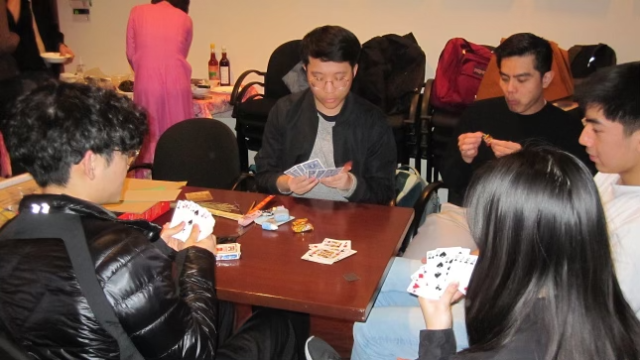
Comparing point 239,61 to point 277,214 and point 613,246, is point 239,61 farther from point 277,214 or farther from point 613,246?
point 613,246

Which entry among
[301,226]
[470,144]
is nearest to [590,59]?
[470,144]

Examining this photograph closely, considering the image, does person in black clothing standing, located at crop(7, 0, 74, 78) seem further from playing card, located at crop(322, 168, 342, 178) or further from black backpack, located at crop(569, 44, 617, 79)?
black backpack, located at crop(569, 44, 617, 79)

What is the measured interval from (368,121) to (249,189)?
0.84 m

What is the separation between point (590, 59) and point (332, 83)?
7.88ft

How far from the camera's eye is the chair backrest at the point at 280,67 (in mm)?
4660

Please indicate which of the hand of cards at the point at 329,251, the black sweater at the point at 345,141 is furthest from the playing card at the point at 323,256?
the black sweater at the point at 345,141

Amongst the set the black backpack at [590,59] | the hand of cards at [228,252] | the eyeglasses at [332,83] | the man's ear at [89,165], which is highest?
the black backpack at [590,59]

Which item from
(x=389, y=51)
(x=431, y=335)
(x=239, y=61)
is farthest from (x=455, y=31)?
(x=431, y=335)

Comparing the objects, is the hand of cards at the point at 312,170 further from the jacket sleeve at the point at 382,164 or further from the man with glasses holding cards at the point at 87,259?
the man with glasses holding cards at the point at 87,259

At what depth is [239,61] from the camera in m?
5.53

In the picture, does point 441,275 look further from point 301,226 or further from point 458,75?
point 458,75

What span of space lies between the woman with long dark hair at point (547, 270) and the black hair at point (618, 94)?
0.72 metres

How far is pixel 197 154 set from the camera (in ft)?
10.0

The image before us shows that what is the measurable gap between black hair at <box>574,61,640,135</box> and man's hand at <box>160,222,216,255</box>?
133cm
